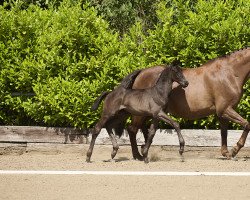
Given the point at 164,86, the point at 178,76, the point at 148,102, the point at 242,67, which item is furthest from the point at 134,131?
the point at 242,67

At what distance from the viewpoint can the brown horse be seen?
35.8ft

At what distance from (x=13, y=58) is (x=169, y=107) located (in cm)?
319

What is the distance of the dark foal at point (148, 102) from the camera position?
10.5 metres

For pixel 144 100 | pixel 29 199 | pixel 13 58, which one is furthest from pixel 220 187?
pixel 13 58

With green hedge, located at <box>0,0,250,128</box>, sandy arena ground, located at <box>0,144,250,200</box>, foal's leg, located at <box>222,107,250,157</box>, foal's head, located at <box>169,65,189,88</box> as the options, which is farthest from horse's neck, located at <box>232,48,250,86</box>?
sandy arena ground, located at <box>0,144,250,200</box>

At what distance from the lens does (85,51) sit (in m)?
12.5

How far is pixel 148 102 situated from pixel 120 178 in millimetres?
2161

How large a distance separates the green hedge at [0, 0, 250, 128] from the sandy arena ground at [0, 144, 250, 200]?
631 mm

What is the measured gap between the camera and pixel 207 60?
39.8 feet

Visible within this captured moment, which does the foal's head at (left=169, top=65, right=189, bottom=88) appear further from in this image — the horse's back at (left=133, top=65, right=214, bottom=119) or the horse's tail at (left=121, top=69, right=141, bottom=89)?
the horse's tail at (left=121, top=69, right=141, bottom=89)

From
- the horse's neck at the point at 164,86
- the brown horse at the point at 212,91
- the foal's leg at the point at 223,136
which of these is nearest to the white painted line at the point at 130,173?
the horse's neck at the point at 164,86

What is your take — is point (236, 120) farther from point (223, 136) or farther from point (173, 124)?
point (173, 124)

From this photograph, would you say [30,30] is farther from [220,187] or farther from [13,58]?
[220,187]

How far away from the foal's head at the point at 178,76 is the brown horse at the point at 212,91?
615 millimetres
